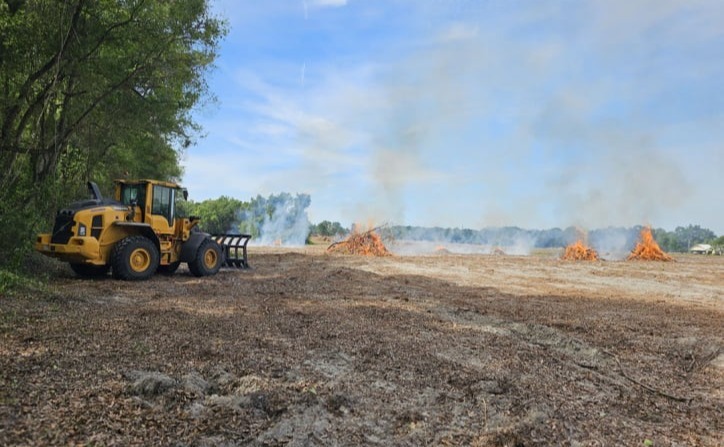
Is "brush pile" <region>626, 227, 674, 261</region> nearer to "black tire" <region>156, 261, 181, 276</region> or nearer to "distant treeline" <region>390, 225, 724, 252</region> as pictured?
"distant treeline" <region>390, 225, 724, 252</region>

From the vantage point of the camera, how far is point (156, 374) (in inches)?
165

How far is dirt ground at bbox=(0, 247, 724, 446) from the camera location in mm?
3443

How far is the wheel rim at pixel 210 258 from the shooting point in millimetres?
13511

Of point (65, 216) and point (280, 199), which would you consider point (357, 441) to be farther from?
point (280, 199)

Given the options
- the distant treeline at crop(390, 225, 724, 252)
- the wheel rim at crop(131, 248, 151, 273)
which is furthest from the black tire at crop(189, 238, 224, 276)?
the distant treeline at crop(390, 225, 724, 252)

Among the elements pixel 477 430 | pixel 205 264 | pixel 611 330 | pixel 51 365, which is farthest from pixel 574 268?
pixel 51 365

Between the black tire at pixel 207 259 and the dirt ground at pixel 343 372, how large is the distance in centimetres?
344

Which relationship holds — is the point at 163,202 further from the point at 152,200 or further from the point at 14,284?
the point at 14,284

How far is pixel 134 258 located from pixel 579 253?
1028 inches

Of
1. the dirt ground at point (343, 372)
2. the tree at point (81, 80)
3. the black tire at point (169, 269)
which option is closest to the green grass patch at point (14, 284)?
the dirt ground at point (343, 372)

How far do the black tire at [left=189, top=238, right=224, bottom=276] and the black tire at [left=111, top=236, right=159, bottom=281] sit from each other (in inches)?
52.9

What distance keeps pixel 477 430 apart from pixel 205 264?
11177 millimetres

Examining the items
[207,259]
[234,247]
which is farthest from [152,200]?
[234,247]

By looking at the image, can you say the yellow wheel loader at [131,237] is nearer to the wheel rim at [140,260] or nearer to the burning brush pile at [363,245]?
the wheel rim at [140,260]
